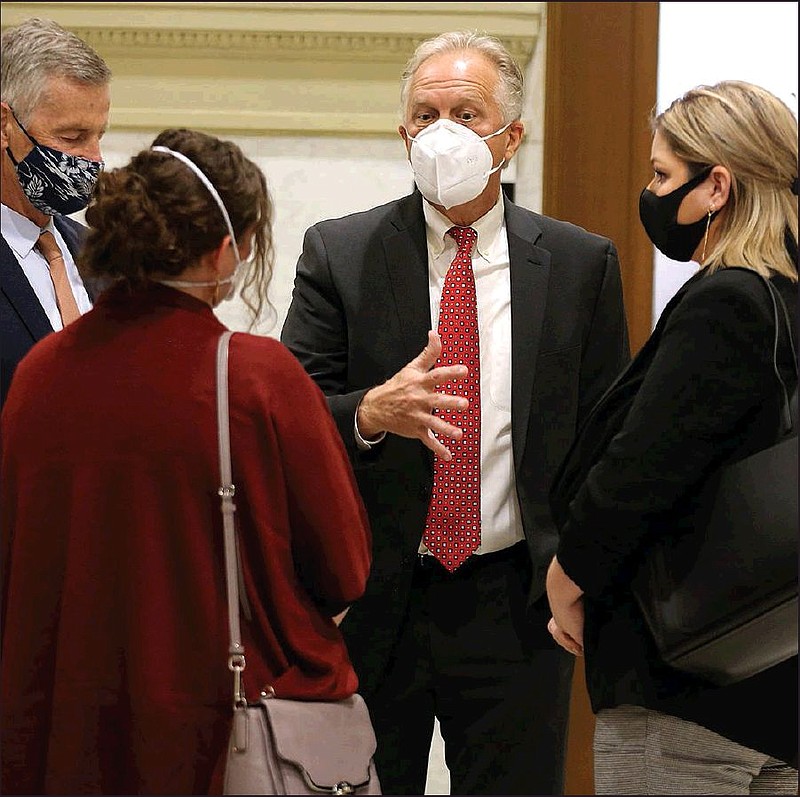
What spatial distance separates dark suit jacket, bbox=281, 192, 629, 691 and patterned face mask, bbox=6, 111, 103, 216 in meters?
0.43

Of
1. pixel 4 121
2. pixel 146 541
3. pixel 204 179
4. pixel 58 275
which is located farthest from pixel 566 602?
pixel 4 121

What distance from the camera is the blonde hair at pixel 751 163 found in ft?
5.61

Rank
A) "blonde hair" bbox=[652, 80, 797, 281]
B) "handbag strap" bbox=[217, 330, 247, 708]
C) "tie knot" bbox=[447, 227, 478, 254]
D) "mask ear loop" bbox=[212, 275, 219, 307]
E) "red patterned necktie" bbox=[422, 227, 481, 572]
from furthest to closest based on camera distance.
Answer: "tie knot" bbox=[447, 227, 478, 254], "red patterned necktie" bbox=[422, 227, 481, 572], "blonde hair" bbox=[652, 80, 797, 281], "mask ear loop" bbox=[212, 275, 219, 307], "handbag strap" bbox=[217, 330, 247, 708]

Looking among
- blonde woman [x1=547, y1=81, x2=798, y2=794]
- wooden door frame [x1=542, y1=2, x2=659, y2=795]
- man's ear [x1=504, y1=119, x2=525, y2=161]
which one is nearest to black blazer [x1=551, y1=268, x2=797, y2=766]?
blonde woman [x1=547, y1=81, x2=798, y2=794]

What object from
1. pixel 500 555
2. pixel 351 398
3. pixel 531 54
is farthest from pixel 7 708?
pixel 531 54

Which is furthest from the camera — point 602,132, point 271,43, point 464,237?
point 271,43

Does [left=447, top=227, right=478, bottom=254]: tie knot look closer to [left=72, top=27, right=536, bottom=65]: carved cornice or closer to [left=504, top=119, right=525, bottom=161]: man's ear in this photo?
[left=504, top=119, right=525, bottom=161]: man's ear

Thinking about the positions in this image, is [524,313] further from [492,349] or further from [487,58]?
[487,58]

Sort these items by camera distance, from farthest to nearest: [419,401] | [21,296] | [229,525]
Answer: [21,296] < [419,401] < [229,525]

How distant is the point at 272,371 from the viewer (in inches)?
60.1

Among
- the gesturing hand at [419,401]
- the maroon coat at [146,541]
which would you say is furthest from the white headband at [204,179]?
the gesturing hand at [419,401]

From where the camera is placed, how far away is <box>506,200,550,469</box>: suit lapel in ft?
7.07

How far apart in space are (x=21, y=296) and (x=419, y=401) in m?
0.71

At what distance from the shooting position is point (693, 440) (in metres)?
1.63
